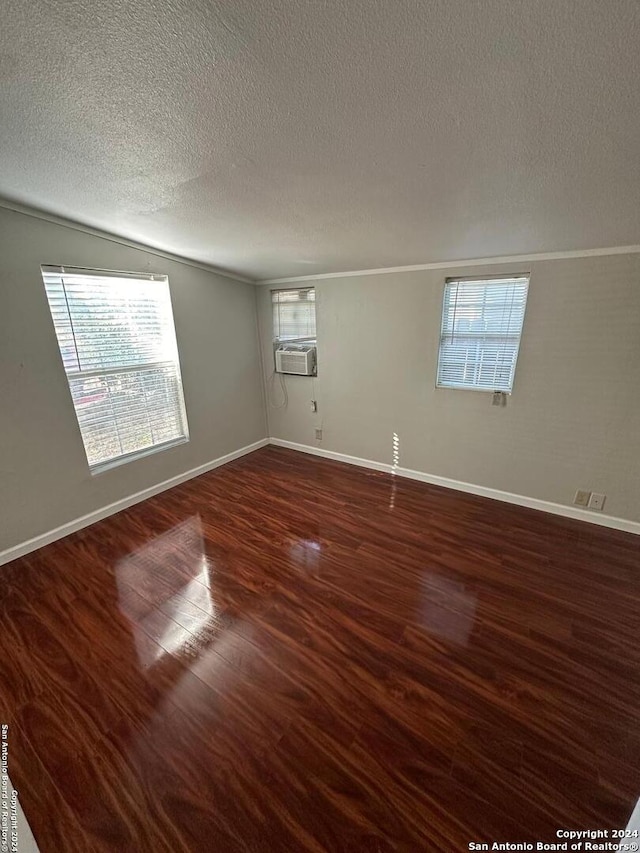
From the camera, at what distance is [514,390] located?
7.94ft

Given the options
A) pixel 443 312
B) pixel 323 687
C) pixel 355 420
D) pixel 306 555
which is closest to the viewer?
pixel 323 687

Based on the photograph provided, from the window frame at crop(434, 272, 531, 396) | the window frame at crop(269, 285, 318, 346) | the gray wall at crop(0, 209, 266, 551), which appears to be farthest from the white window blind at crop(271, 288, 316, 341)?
the window frame at crop(434, 272, 531, 396)

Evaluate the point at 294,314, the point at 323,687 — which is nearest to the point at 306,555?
the point at 323,687

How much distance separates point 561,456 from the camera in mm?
2346

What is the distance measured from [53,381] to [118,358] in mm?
476

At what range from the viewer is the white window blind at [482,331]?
2330mm

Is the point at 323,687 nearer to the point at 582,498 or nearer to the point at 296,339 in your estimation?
the point at 582,498

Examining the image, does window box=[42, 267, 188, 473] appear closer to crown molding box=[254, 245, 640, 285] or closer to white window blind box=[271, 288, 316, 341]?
white window blind box=[271, 288, 316, 341]

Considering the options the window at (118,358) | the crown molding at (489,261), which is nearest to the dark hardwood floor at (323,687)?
the window at (118,358)

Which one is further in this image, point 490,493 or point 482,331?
point 490,493

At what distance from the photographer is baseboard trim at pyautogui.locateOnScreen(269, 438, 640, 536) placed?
7.43 feet

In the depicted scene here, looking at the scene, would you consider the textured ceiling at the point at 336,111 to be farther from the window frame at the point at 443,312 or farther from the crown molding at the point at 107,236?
the window frame at the point at 443,312

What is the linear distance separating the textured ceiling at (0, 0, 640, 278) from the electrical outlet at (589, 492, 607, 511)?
169 cm

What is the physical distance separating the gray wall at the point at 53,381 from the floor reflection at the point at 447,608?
7.94 feet
